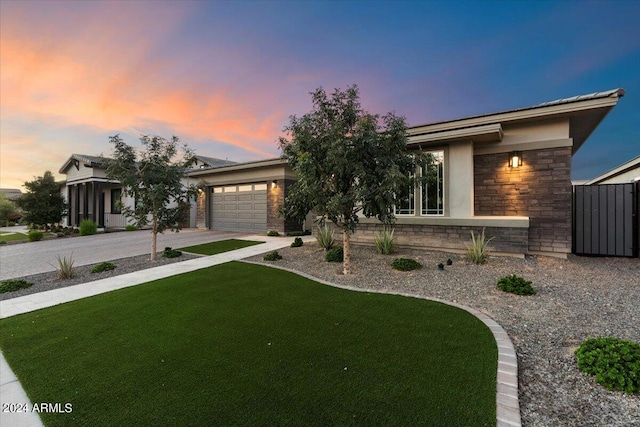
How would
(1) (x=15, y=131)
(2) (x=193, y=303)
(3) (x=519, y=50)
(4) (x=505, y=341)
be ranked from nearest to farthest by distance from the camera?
(4) (x=505, y=341) < (2) (x=193, y=303) < (3) (x=519, y=50) < (1) (x=15, y=131)

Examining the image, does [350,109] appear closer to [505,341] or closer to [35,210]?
[505,341]

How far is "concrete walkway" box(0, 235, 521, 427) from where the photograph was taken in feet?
6.83

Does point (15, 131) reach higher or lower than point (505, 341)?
higher

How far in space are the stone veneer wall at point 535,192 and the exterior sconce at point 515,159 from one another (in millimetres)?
114

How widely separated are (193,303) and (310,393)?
3.08 meters

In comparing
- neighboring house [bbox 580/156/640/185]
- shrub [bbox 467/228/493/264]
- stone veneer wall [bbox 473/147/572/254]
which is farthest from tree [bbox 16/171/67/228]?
neighboring house [bbox 580/156/640/185]

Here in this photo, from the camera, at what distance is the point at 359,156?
5.36m

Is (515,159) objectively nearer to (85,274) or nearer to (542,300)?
(542,300)

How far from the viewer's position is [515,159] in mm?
7734

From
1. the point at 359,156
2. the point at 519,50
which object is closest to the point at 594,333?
the point at 359,156

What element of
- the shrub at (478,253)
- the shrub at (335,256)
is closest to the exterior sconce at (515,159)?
the shrub at (478,253)

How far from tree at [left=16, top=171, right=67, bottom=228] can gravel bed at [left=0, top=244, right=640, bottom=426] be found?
14.9 metres

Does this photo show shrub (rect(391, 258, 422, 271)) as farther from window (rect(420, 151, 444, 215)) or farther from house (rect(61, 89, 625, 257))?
window (rect(420, 151, 444, 215))

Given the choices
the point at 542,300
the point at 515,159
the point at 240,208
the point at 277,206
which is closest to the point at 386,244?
the point at 542,300
